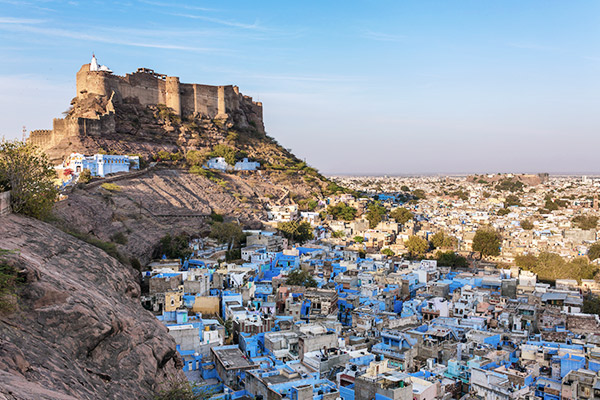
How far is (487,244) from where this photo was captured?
23156 mm

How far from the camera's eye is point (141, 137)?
30250mm

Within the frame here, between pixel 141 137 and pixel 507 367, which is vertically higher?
pixel 141 137

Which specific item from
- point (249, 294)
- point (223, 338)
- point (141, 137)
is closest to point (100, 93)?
point (141, 137)

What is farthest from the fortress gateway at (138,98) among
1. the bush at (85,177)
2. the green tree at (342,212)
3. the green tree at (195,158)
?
the green tree at (342,212)

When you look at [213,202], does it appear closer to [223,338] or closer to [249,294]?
[249,294]

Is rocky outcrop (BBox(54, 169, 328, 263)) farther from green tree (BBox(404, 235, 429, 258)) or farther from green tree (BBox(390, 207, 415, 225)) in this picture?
green tree (BBox(404, 235, 429, 258))

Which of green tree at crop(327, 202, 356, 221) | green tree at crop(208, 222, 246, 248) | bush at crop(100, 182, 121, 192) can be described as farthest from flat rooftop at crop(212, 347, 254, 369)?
green tree at crop(327, 202, 356, 221)

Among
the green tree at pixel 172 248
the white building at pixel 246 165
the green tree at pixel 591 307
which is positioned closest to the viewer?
the green tree at pixel 591 307

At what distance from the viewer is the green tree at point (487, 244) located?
905 inches

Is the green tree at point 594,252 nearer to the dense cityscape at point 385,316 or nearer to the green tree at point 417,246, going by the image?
the dense cityscape at point 385,316

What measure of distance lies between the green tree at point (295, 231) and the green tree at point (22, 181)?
1570cm

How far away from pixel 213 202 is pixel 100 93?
1054cm

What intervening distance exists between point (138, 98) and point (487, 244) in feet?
76.2

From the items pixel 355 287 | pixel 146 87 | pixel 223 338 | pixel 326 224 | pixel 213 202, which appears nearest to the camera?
pixel 223 338
